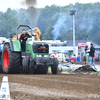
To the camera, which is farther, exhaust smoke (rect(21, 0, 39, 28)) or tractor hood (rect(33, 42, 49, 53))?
exhaust smoke (rect(21, 0, 39, 28))

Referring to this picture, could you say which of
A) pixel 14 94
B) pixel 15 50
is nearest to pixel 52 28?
pixel 15 50

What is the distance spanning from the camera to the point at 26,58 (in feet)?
39.0

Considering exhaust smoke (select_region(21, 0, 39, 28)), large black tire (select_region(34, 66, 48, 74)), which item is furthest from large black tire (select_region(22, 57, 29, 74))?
exhaust smoke (select_region(21, 0, 39, 28))

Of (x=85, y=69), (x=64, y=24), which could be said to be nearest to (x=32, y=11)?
(x=85, y=69)

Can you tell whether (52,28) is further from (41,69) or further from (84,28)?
(41,69)

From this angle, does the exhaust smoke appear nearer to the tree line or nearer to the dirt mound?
the dirt mound

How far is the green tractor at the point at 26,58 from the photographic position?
12000 millimetres

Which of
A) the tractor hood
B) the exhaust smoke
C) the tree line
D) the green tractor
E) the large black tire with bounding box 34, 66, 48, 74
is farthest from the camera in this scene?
the tree line

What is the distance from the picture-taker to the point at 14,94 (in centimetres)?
Answer: 565

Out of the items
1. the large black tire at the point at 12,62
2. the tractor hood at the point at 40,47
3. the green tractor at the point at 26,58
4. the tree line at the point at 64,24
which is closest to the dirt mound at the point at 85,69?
the green tractor at the point at 26,58

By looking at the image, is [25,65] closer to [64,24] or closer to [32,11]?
[32,11]

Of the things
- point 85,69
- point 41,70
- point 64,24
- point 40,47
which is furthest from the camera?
point 64,24

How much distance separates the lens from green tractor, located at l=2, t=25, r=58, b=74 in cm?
1200

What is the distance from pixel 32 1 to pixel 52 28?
171ft
